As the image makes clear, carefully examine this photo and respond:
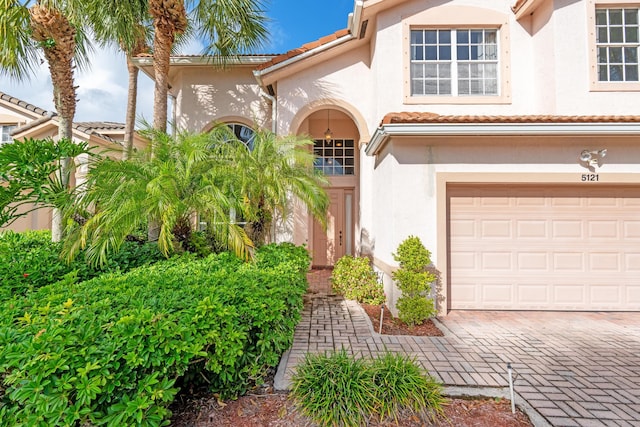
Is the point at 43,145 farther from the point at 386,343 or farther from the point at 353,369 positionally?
the point at 386,343

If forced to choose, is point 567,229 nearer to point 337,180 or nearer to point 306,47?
point 337,180

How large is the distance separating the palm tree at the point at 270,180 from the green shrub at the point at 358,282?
5.16 ft

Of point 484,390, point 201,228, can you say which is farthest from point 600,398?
point 201,228

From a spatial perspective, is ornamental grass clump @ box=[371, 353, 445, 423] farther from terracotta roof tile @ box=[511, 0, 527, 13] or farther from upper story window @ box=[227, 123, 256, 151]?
upper story window @ box=[227, 123, 256, 151]

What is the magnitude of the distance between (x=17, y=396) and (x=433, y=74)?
10303 mm

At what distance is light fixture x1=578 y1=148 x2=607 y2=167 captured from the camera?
22.5 feet

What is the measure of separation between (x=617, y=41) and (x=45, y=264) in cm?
1392

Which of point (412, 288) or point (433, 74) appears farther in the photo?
point (433, 74)

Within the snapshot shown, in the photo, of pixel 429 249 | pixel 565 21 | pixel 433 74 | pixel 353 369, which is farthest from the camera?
pixel 433 74

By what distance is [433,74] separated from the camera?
30.3 ft

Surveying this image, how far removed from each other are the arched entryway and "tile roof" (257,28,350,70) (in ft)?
9.24

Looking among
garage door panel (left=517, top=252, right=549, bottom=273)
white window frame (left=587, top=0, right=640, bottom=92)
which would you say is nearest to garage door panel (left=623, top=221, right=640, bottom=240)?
garage door panel (left=517, top=252, right=549, bottom=273)

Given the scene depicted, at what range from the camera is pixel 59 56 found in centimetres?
826

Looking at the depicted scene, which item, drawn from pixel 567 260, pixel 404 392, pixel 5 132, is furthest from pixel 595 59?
pixel 5 132
